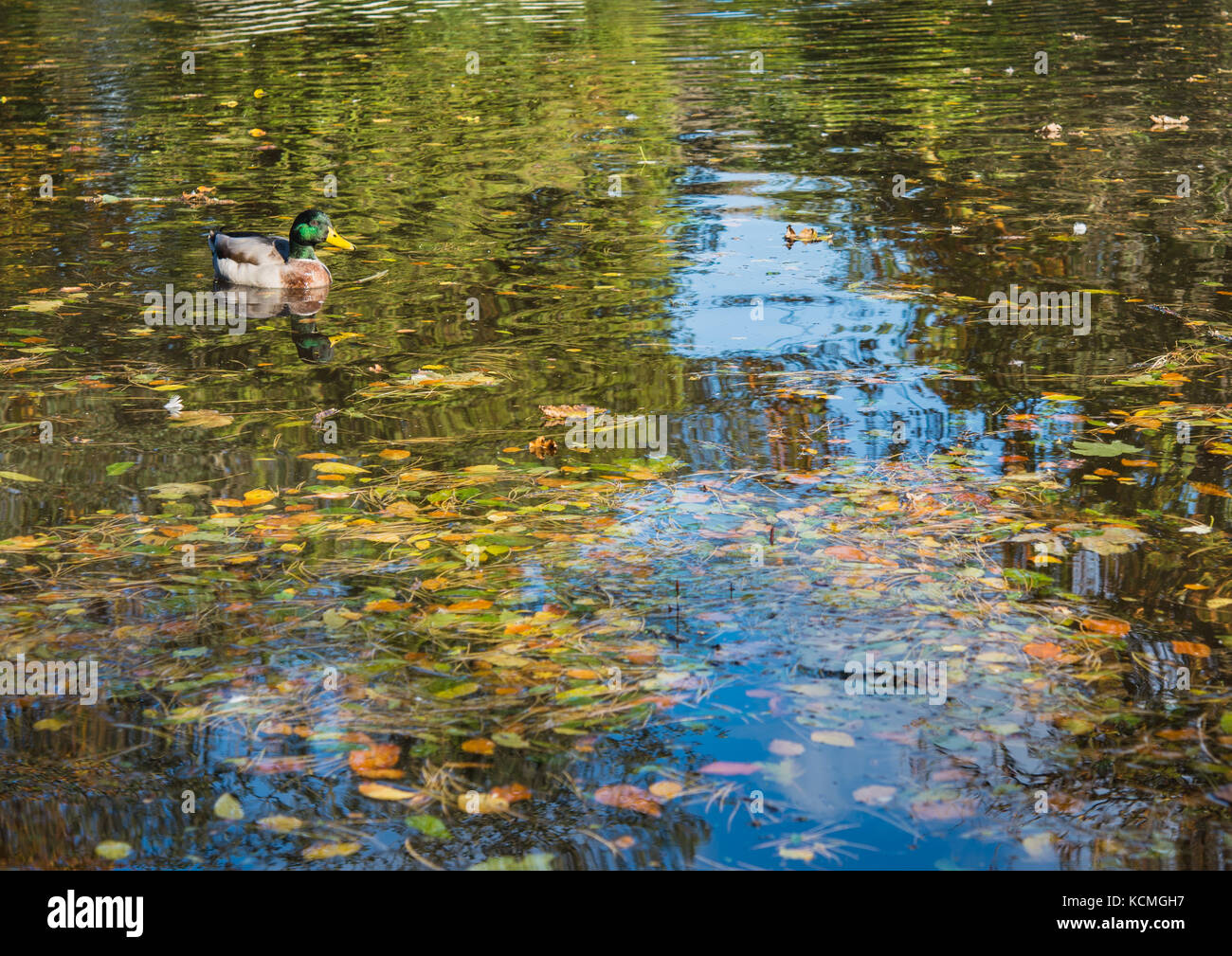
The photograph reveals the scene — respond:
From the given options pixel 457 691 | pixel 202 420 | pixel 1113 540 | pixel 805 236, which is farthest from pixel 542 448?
pixel 805 236

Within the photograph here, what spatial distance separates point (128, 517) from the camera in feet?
18.9

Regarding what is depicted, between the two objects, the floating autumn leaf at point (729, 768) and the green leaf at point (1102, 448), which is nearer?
the floating autumn leaf at point (729, 768)

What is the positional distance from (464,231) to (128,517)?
5.84m

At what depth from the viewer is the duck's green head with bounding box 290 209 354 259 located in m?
9.39

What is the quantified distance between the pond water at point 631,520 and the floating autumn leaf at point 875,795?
14 millimetres

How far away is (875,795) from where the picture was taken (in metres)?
3.88

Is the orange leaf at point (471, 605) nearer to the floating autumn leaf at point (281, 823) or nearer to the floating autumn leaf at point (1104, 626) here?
the floating autumn leaf at point (281, 823)

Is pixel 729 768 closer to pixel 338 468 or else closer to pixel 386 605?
pixel 386 605

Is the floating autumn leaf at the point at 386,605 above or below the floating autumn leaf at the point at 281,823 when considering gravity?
above

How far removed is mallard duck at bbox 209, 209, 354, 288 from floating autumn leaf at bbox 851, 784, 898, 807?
6.73 m

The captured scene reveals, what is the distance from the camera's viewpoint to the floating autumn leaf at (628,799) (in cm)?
386

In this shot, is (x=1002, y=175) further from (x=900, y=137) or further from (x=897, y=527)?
(x=897, y=527)

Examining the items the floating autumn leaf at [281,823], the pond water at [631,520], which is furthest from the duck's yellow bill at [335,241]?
the floating autumn leaf at [281,823]
